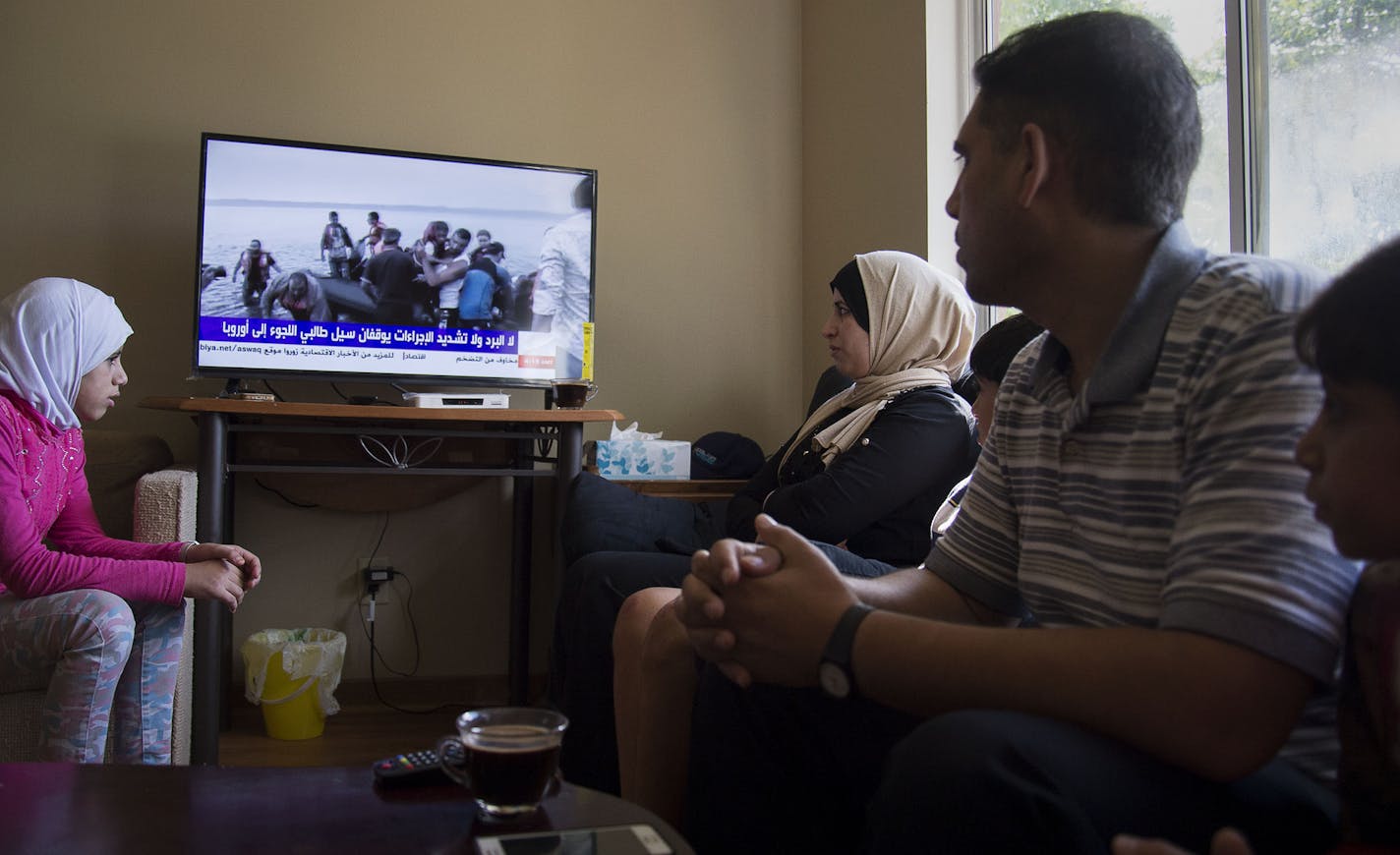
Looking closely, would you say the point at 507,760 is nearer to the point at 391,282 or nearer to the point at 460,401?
the point at 460,401

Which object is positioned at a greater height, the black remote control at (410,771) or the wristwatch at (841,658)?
the wristwatch at (841,658)

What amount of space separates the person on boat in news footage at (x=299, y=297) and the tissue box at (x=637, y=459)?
0.79 m

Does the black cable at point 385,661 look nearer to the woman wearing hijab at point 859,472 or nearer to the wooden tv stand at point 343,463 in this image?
the wooden tv stand at point 343,463

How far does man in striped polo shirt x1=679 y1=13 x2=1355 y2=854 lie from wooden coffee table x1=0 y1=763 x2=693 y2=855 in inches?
8.9

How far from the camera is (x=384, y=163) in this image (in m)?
2.72

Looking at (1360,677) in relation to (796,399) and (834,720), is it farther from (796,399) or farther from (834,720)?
(796,399)

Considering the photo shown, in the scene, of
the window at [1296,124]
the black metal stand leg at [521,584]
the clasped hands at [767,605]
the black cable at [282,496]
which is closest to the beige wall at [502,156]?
the black cable at [282,496]

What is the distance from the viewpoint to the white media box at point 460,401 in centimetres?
253

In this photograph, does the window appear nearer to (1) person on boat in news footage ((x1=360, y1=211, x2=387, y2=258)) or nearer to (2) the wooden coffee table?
(2) the wooden coffee table

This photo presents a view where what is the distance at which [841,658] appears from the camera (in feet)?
2.97

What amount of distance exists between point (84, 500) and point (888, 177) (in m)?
2.06

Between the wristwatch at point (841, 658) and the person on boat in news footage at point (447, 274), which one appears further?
the person on boat in news footage at point (447, 274)

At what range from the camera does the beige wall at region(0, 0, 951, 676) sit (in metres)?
2.78

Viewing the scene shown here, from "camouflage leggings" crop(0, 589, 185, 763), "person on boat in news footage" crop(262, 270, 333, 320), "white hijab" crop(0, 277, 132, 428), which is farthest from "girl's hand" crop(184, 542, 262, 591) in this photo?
"person on boat in news footage" crop(262, 270, 333, 320)
